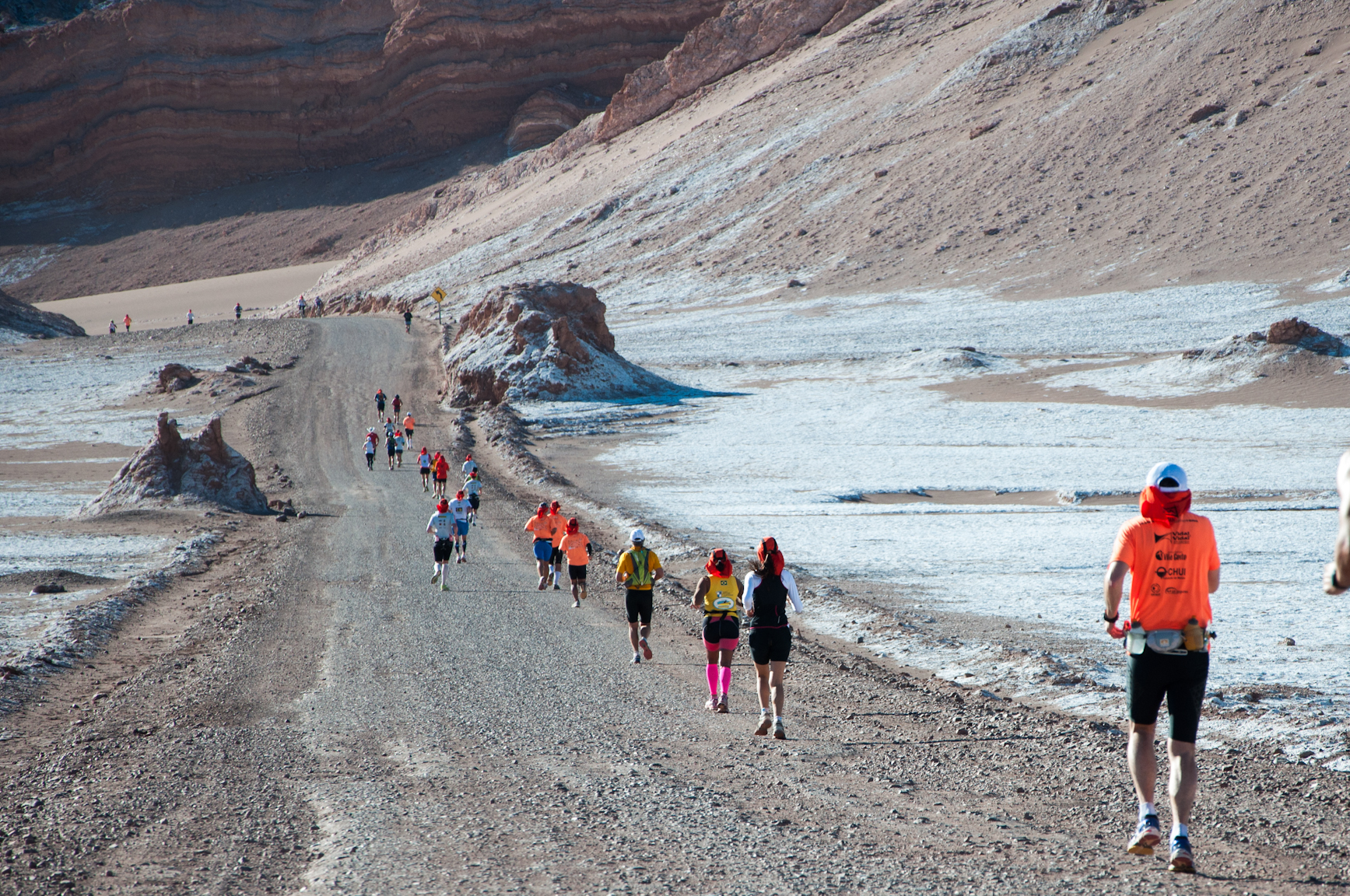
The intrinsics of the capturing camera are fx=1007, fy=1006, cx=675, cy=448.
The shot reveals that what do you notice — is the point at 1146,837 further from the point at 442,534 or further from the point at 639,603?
the point at 442,534

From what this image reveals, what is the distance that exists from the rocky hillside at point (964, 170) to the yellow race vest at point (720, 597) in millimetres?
56780

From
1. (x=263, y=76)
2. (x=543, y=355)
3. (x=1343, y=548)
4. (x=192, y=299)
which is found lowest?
(x=1343, y=548)

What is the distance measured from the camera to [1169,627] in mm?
5562

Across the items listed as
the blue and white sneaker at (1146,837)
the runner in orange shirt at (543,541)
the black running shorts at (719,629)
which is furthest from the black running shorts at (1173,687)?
the runner in orange shirt at (543,541)

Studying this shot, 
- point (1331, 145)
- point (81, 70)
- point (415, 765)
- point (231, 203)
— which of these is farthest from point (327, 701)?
point (81, 70)

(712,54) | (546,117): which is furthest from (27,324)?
(712,54)

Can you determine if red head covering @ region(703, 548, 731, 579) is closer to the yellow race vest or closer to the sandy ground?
the yellow race vest

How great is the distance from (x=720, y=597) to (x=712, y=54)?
110 metres

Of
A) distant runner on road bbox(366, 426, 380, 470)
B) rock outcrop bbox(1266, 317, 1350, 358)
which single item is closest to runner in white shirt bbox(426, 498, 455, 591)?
distant runner on road bbox(366, 426, 380, 470)

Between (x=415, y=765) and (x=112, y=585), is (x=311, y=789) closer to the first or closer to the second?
(x=415, y=765)

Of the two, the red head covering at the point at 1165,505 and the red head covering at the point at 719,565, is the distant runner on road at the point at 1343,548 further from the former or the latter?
the red head covering at the point at 719,565

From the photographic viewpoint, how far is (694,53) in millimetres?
111250

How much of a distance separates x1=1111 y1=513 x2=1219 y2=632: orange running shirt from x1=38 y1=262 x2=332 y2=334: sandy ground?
4272 inches

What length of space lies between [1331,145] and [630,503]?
5884cm
